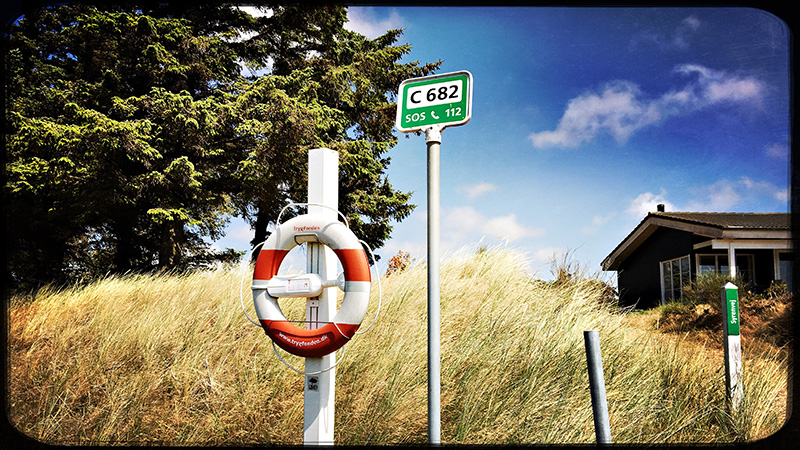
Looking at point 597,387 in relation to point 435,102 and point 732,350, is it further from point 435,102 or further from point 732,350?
point 732,350

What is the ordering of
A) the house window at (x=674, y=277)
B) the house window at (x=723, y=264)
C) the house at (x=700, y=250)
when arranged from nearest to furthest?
1. the house at (x=700, y=250)
2. the house window at (x=723, y=264)
3. the house window at (x=674, y=277)

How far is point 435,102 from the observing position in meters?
2.40

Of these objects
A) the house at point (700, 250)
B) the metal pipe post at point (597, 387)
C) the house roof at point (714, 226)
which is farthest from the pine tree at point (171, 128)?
the metal pipe post at point (597, 387)

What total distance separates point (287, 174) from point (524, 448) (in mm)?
9135

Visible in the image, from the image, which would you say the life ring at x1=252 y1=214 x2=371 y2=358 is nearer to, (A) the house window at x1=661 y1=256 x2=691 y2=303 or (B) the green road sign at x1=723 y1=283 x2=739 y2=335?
(B) the green road sign at x1=723 y1=283 x2=739 y2=335

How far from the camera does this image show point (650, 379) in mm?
4066

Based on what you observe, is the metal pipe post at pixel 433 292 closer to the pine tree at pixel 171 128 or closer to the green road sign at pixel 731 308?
the green road sign at pixel 731 308

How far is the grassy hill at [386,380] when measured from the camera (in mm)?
3395

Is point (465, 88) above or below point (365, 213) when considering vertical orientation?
below

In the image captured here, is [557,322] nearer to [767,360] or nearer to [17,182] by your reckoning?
[767,360]

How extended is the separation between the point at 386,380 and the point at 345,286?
1.26m

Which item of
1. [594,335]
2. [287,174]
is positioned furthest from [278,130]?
[594,335]

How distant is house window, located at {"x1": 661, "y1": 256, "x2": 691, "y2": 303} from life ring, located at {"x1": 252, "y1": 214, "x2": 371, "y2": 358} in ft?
45.9

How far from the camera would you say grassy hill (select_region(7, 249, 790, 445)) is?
339 centimetres
